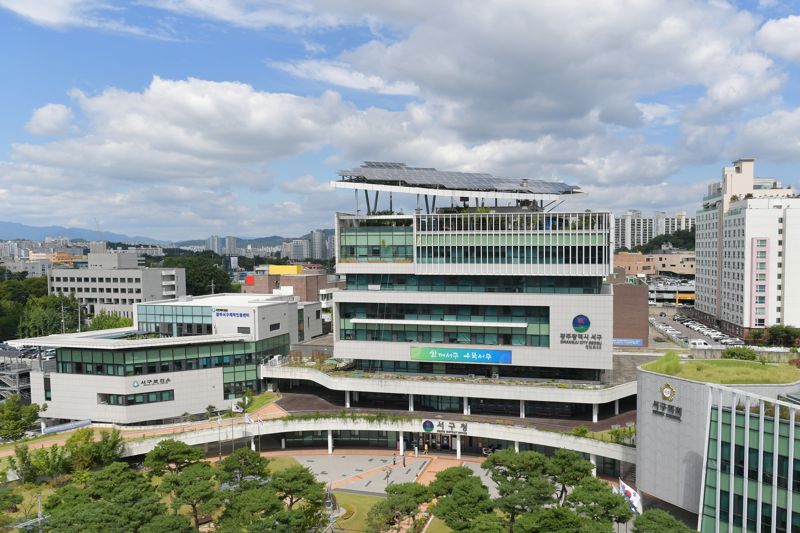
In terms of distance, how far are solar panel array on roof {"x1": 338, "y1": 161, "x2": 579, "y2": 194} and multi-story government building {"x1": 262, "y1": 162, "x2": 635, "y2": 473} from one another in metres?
0.22

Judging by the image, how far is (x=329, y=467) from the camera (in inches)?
1972

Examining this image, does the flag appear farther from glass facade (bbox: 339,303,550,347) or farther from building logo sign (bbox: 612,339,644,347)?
Result: building logo sign (bbox: 612,339,644,347)

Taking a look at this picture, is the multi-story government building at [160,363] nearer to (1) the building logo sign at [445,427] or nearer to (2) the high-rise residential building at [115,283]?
(1) the building logo sign at [445,427]

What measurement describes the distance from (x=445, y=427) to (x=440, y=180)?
2542 centimetres

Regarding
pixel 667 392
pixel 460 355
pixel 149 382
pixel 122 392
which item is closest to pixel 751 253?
pixel 460 355

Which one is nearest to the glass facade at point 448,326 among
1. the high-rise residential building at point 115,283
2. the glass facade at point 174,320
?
the glass facade at point 174,320

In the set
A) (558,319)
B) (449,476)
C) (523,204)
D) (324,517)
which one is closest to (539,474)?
(449,476)

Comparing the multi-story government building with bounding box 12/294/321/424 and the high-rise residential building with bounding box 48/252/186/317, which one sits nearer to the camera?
the multi-story government building with bounding box 12/294/321/424

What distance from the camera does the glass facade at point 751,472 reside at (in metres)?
28.4

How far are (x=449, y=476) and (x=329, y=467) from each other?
698 inches

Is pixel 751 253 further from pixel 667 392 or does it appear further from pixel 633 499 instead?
pixel 633 499

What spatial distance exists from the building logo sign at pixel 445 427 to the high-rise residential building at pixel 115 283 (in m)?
85.5

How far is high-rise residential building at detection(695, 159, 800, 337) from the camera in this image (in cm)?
8900

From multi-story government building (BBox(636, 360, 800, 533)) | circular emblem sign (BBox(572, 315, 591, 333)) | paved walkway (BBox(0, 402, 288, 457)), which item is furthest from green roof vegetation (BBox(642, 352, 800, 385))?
paved walkway (BBox(0, 402, 288, 457))
